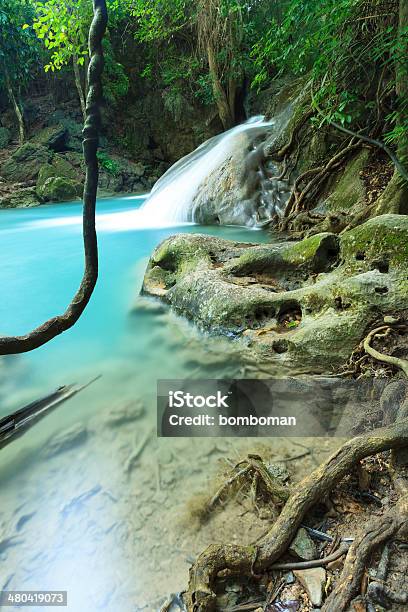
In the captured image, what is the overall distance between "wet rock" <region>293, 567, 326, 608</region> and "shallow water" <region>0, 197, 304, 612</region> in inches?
18.1

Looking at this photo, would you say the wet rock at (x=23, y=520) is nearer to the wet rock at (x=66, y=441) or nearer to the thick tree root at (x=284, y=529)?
the wet rock at (x=66, y=441)

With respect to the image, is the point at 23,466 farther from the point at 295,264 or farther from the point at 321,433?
the point at 295,264

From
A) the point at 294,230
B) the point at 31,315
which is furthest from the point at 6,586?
the point at 294,230

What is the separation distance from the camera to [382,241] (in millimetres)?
3441

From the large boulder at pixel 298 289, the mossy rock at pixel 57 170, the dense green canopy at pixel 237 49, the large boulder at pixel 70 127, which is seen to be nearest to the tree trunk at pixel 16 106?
the dense green canopy at pixel 237 49

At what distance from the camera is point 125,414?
104 inches

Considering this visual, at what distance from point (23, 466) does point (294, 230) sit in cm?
559

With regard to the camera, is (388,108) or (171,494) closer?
(171,494)

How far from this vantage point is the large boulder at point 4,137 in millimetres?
18297

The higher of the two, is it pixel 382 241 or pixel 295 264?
pixel 382 241

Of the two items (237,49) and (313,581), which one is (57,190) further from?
(313,581)

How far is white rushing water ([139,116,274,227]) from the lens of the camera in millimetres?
9070

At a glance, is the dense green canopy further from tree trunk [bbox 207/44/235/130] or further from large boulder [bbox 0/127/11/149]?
large boulder [bbox 0/127/11/149]

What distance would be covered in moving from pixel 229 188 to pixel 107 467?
7.09m
